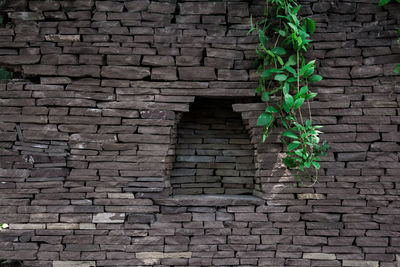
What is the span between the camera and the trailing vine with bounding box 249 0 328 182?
7.86 feet

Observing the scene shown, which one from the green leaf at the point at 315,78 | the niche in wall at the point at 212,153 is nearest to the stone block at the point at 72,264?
the niche in wall at the point at 212,153

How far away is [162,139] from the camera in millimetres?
2600

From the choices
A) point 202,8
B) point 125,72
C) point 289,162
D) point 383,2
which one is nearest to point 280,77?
point 289,162

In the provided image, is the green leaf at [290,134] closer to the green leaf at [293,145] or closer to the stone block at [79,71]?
the green leaf at [293,145]

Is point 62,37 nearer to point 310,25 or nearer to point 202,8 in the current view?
point 202,8

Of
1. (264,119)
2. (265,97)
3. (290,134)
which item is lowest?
(290,134)

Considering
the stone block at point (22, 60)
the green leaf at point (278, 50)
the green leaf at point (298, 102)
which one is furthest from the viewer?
the stone block at point (22, 60)

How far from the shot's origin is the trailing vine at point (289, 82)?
2.40 m

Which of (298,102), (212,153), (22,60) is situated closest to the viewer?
(298,102)

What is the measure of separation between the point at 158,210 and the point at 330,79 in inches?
90.4

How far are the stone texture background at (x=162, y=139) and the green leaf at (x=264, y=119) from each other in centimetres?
16

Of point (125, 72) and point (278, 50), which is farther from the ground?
point (278, 50)

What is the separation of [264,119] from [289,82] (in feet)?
1.66

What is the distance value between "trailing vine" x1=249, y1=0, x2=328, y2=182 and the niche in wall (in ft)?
1.82
